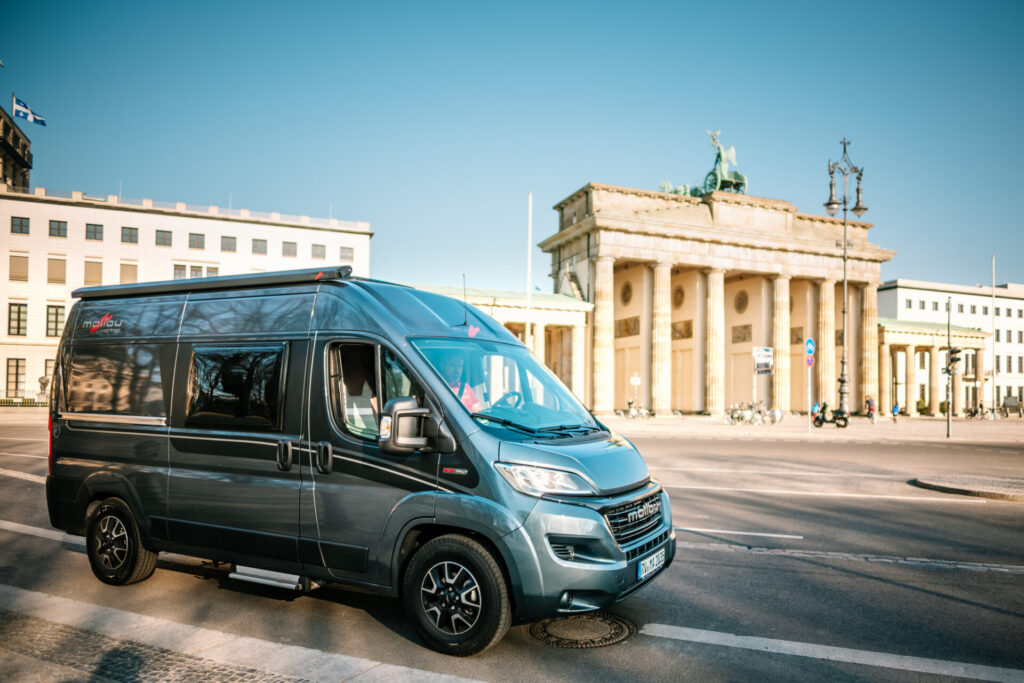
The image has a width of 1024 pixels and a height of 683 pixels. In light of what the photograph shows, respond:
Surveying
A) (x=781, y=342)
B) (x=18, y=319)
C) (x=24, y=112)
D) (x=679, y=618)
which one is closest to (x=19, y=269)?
(x=18, y=319)

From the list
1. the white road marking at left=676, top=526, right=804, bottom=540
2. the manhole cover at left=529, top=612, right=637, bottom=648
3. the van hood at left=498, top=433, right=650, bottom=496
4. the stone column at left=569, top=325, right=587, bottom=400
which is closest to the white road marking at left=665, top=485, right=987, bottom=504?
the white road marking at left=676, top=526, right=804, bottom=540

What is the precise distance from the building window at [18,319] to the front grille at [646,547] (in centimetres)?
5905

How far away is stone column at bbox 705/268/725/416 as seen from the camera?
51812 mm

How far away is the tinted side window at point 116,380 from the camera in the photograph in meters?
5.85

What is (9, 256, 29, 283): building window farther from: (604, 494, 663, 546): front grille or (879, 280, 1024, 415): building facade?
(879, 280, 1024, 415): building facade

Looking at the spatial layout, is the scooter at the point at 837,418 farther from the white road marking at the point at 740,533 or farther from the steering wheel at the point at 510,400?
the steering wheel at the point at 510,400

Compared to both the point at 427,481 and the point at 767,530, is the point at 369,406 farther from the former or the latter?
the point at 767,530

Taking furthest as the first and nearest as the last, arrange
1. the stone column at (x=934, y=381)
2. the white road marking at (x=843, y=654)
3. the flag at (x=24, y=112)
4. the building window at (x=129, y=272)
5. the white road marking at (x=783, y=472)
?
the stone column at (x=934, y=381), the building window at (x=129, y=272), the flag at (x=24, y=112), the white road marking at (x=783, y=472), the white road marking at (x=843, y=654)

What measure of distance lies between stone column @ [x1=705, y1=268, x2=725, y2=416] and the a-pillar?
554 inches

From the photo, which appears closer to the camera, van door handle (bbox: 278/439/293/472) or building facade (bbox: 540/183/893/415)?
van door handle (bbox: 278/439/293/472)

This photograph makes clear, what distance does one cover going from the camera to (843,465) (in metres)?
16.3

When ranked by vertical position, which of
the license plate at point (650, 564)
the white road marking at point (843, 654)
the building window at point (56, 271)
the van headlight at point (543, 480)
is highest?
the building window at point (56, 271)

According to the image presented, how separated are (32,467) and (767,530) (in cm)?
1370

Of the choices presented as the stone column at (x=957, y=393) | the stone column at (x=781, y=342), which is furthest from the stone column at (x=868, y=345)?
the stone column at (x=957, y=393)
